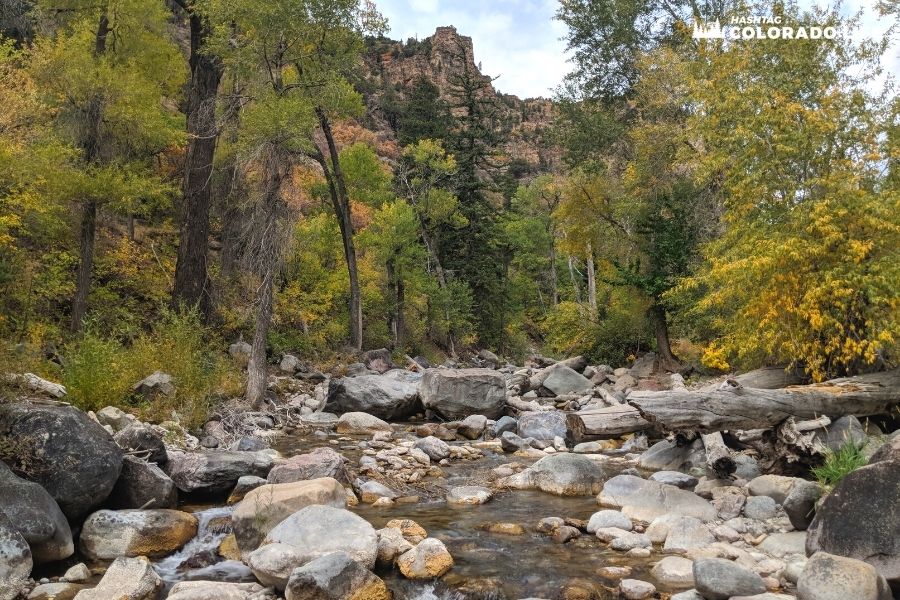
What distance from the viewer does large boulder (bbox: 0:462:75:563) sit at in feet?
18.3

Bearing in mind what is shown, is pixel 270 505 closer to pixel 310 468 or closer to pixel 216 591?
pixel 216 591

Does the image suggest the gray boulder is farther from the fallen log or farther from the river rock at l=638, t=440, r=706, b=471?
the fallen log

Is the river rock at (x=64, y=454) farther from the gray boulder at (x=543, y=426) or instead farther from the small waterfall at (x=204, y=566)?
the gray boulder at (x=543, y=426)

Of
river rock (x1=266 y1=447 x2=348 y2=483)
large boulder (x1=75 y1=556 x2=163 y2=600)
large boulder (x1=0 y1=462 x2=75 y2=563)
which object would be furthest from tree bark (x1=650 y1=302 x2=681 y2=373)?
large boulder (x1=0 y1=462 x2=75 y2=563)

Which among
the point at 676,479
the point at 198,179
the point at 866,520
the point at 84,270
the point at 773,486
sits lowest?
the point at 676,479

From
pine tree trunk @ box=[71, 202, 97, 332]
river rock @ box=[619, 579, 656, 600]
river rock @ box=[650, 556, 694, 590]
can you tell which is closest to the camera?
river rock @ box=[619, 579, 656, 600]

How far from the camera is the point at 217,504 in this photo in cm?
768

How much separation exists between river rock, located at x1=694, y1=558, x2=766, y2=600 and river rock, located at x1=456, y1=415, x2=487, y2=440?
7.78 meters

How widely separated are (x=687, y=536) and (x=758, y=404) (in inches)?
111

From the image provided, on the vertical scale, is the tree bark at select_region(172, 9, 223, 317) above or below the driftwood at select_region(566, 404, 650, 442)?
above

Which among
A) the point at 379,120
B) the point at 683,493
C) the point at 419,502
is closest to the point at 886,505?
the point at 683,493

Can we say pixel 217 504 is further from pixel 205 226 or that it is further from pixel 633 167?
pixel 633 167

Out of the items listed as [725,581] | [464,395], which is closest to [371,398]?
[464,395]

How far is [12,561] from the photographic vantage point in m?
5.22
